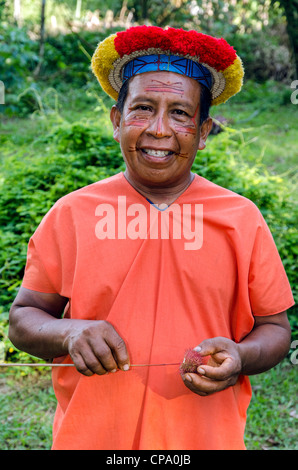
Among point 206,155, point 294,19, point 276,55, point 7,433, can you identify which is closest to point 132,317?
point 7,433

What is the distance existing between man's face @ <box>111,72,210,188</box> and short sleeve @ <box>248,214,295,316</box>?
364mm

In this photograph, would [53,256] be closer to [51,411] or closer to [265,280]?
[265,280]

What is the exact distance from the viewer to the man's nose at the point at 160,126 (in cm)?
174

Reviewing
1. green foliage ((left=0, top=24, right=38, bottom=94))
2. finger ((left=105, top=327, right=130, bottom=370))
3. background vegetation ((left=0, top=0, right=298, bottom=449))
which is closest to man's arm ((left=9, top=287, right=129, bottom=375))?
finger ((left=105, top=327, right=130, bottom=370))

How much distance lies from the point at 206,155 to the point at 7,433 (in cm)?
292

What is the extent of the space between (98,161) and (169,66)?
126 inches

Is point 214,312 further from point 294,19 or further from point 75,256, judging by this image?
point 294,19

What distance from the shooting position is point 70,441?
170cm

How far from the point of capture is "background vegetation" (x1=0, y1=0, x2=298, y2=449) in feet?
11.4

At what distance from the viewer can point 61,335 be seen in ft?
5.42

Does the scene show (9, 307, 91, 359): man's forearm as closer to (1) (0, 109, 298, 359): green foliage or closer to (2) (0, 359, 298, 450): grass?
(2) (0, 359, 298, 450): grass

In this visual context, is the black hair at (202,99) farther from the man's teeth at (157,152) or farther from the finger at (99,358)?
the finger at (99,358)
